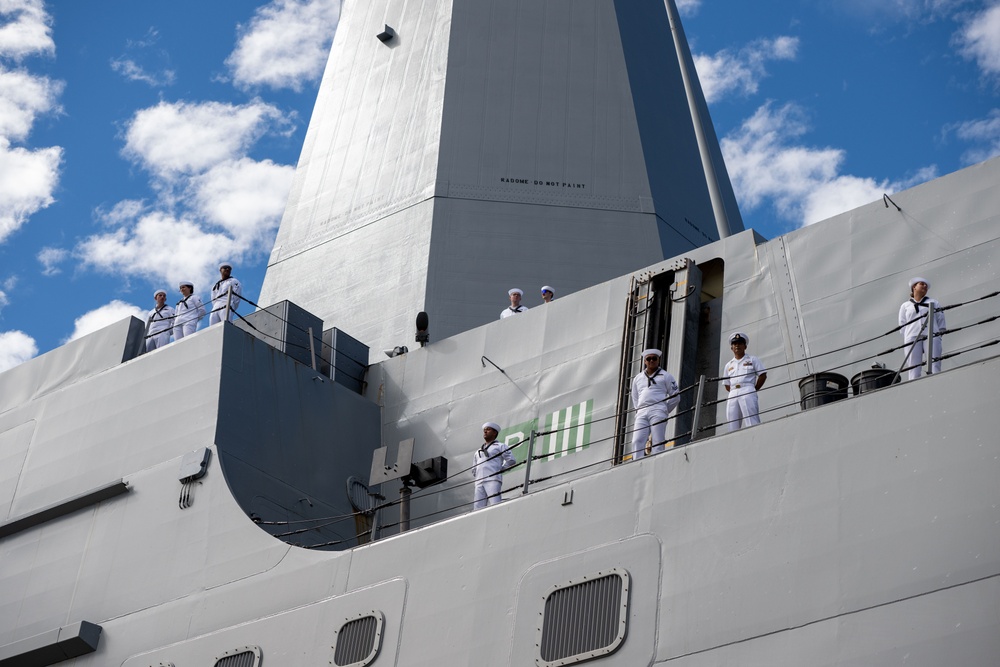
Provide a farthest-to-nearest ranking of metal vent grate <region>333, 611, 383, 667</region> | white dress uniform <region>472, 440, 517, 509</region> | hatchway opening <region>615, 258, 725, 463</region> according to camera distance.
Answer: hatchway opening <region>615, 258, 725, 463</region>, white dress uniform <region>472, 440, 517, 509</region>, metal vent grate <region>333, 611, 383, 667</region>

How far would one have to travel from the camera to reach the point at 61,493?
12969 millimetres

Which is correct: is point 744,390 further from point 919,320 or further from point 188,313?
point 188,313

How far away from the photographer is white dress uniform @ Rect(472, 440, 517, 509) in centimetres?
1075

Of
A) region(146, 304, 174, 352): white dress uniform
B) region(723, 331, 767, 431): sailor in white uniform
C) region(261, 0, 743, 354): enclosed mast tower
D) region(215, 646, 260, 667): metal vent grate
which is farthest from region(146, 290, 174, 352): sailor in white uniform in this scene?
region(723, 331, 767, 431): sailor in white uniform

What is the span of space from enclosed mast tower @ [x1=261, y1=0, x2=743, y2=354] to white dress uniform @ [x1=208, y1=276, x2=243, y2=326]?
6.05ft

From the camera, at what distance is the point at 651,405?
394 inches

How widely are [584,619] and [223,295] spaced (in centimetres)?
688

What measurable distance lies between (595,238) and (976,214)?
241 inches

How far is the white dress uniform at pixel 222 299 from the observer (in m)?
14.0

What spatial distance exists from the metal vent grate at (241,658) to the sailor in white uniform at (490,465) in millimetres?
2128

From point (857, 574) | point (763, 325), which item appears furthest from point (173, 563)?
point (857, 574)

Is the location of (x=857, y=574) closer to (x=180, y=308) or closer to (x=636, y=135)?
(x=180, y=308)

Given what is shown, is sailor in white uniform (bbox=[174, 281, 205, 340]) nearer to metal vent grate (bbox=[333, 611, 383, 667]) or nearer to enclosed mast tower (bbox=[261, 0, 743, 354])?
enclosed mast tower (bbox=[261, 0, 743, 354])

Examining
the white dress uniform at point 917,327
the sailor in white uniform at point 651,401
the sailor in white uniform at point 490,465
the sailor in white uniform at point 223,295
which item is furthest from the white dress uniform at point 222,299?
the white dress uniform at point 917,327
